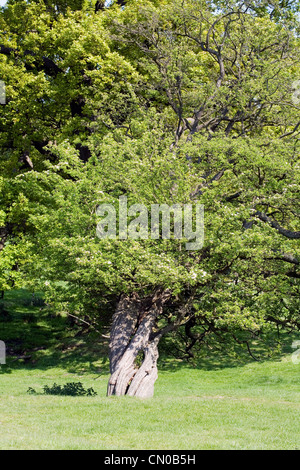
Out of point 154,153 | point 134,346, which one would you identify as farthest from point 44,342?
point 154,153

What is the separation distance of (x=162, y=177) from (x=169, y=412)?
7.97 metres

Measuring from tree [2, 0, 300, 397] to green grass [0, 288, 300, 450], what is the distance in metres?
2.13

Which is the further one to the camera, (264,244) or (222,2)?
(222,2)

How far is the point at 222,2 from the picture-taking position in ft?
80.2

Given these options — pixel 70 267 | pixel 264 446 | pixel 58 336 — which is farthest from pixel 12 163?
pixel 264 446

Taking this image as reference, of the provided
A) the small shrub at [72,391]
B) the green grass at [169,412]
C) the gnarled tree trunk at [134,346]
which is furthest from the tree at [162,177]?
the green grass at [169,412]

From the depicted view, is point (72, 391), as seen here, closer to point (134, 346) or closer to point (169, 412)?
point (134, 346)

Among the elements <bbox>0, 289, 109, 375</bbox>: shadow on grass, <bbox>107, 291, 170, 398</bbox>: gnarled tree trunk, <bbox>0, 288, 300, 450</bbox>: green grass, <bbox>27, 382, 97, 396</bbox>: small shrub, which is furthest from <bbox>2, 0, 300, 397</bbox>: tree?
<bbox>0, 289, 109, 375</bbox>: shadow on grass

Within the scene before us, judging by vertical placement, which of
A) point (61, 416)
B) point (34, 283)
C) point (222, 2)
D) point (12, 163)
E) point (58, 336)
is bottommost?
point (58, 336)

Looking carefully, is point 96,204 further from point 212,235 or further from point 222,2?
point 222,2

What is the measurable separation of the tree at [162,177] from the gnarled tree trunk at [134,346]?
4 centimetres

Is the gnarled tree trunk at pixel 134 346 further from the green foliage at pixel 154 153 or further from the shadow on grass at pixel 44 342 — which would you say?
the shadow on grass at pixel 44 342

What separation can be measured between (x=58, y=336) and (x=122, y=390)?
47.3ft

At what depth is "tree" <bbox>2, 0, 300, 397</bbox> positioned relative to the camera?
15.5 metres
